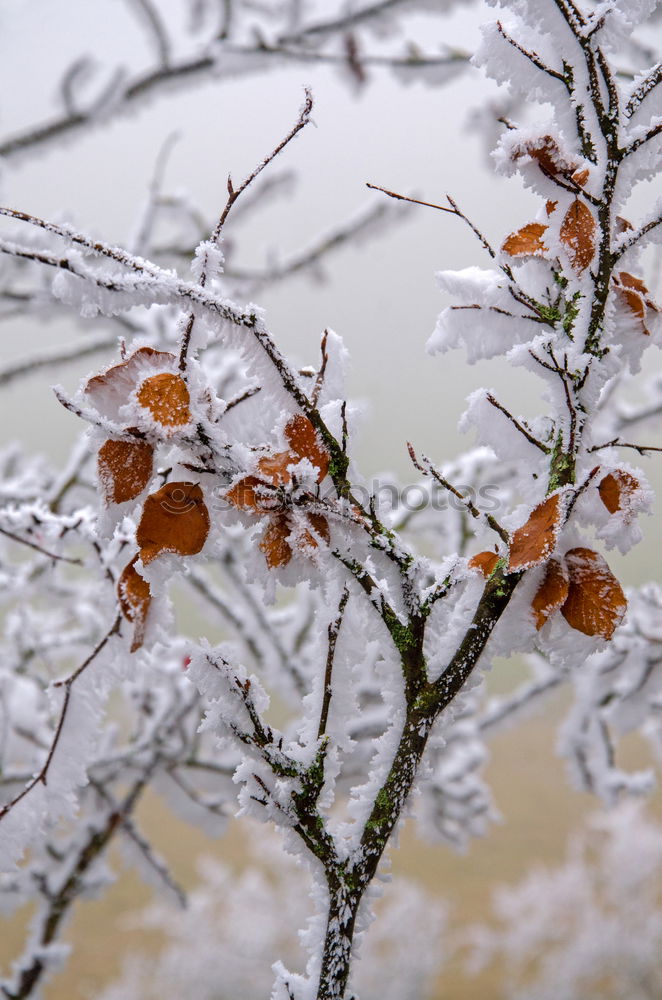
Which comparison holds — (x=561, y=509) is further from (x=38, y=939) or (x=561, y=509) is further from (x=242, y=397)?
(x=38, y=939)

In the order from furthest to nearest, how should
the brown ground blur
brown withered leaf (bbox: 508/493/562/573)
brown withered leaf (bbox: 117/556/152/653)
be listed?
the brown ground blur, brown withered leaf (bbox: 117/556/152/653), brown withered leaf (bbox: 508/493/562/573)

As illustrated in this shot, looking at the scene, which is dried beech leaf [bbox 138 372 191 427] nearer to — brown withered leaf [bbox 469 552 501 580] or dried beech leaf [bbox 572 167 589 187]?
brown withered leaf [bbox 469 552 501 580]

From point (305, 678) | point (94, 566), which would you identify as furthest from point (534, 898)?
point (94, 566)

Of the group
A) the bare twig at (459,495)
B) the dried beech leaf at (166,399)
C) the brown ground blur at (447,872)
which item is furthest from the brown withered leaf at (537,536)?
the brown ground blur at (447,872)

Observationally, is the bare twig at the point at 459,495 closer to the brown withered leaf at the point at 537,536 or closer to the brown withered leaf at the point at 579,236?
the brown withered leaf at the point at 537,536

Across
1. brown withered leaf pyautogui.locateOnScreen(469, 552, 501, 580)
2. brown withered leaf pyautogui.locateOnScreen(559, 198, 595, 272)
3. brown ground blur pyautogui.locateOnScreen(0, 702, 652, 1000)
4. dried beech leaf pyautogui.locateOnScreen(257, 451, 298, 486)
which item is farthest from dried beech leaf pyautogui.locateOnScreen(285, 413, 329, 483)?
brown ground blur pyautogui.locateOnScreen(0, 702, 652, 1000)

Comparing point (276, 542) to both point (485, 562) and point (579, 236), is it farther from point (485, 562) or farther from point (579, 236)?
point (579, 236)

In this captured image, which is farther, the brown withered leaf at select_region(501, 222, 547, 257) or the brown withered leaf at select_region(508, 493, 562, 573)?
the brown withered leaf at select_region(501, 222, 547, 257)
